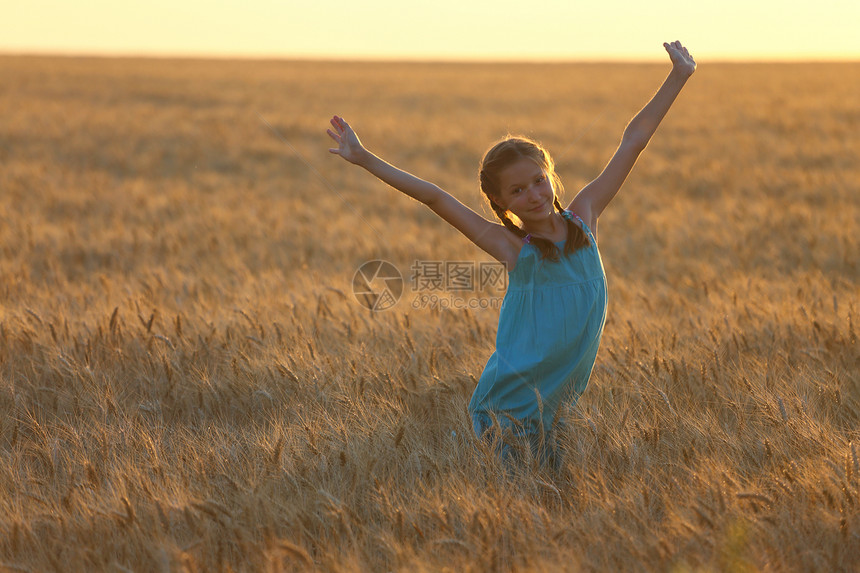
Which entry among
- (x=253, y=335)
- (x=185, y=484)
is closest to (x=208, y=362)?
(x=253, y=335)

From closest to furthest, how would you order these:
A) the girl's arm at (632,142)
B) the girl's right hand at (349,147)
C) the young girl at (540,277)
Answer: the girl's right hand at (349,147) < the young girl at (540,277) < the girl's arm at (632,142)

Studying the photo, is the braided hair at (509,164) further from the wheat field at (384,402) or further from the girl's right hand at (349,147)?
the wheat field at (384,402)

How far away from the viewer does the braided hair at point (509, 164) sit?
2254 mm

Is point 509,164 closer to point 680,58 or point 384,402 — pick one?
point 680,58

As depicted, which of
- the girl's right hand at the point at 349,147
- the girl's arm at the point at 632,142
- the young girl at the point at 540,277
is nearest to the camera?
the girl's right hand at the point at 349,147

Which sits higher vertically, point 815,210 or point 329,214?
point 815,210

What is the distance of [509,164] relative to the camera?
225 cm

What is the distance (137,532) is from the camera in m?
1.83

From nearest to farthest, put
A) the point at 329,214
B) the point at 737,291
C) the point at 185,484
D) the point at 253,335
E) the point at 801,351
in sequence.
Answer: the point at 185,484
the point at 801,351
the point at 253,335
the point at 737,291
the point at 329,214

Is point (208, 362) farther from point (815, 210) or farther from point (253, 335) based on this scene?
point (815, 210)

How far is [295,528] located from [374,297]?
87.6 inches

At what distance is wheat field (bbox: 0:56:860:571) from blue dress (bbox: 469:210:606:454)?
4.6 inches

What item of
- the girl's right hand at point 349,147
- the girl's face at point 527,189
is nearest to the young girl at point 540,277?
the girl's face at point 527,189

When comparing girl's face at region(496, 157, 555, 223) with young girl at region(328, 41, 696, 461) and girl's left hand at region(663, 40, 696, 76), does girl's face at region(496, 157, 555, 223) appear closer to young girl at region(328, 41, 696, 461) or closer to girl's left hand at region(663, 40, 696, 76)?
young girl at region(328, 41, 696, 461)
